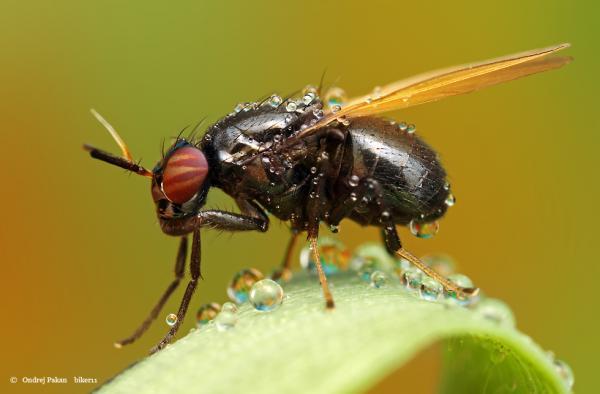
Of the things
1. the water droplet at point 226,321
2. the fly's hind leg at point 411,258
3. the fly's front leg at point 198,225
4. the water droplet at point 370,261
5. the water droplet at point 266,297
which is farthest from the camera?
the fly's front leg at point 198,225

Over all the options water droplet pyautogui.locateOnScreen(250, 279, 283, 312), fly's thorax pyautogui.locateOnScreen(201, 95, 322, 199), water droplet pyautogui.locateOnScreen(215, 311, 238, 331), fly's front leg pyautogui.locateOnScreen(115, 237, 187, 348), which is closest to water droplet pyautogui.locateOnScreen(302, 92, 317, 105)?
fly's thorax pyautogui.locateOnScreen(201, 95, 322, 199)

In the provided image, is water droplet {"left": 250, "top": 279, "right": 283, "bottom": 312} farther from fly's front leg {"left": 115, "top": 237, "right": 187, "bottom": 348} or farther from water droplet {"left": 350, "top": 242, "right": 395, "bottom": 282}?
fly's front leg {"left": 115, "top": 237, "right": 187, "bottom": 348}

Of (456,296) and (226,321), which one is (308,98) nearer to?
(456,296)

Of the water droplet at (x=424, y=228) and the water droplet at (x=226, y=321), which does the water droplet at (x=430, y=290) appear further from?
the water droplet at (x=424, y=228)

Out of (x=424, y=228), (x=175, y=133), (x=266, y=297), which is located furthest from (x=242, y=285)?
(x=175, y=133)

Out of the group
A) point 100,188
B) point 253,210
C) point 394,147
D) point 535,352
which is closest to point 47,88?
point 100,188

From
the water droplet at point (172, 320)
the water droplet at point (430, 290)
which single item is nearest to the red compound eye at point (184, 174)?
the water droplet at point (172, 320)
